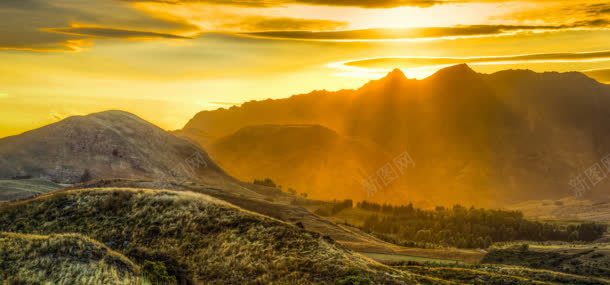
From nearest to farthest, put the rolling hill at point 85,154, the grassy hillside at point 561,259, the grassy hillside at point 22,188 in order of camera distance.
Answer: the grassy hillside at point 561,259 → the grassy hillside at point 22,188 → the rolling hill at point 85,154

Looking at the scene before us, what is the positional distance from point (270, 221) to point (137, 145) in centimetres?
16564

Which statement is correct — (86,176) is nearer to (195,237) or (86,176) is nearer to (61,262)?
(195,237)

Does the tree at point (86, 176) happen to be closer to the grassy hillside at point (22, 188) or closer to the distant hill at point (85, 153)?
the distant hill at point (85, 153)

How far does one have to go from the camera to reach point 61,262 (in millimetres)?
27453

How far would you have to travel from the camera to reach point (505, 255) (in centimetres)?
8825

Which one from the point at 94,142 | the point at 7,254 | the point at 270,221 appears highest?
the point at 94,142

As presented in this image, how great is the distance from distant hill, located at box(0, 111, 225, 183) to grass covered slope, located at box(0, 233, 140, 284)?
5176 inches

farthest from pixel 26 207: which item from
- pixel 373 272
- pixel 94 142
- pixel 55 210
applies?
pixel 94 142

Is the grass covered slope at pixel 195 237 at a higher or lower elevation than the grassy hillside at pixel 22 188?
lower

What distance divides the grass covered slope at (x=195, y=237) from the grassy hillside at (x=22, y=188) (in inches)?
3103

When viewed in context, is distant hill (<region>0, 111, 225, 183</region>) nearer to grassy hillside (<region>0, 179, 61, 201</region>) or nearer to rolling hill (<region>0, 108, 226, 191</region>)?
rolling hill (<region>0, 108, 226, 191</region>)

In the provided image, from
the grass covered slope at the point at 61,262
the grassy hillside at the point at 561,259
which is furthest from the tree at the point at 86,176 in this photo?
the grass covered slope at the point at 61,262

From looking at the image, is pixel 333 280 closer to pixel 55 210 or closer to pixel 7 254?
pixel 7 254

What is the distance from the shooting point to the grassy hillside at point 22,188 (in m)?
108
